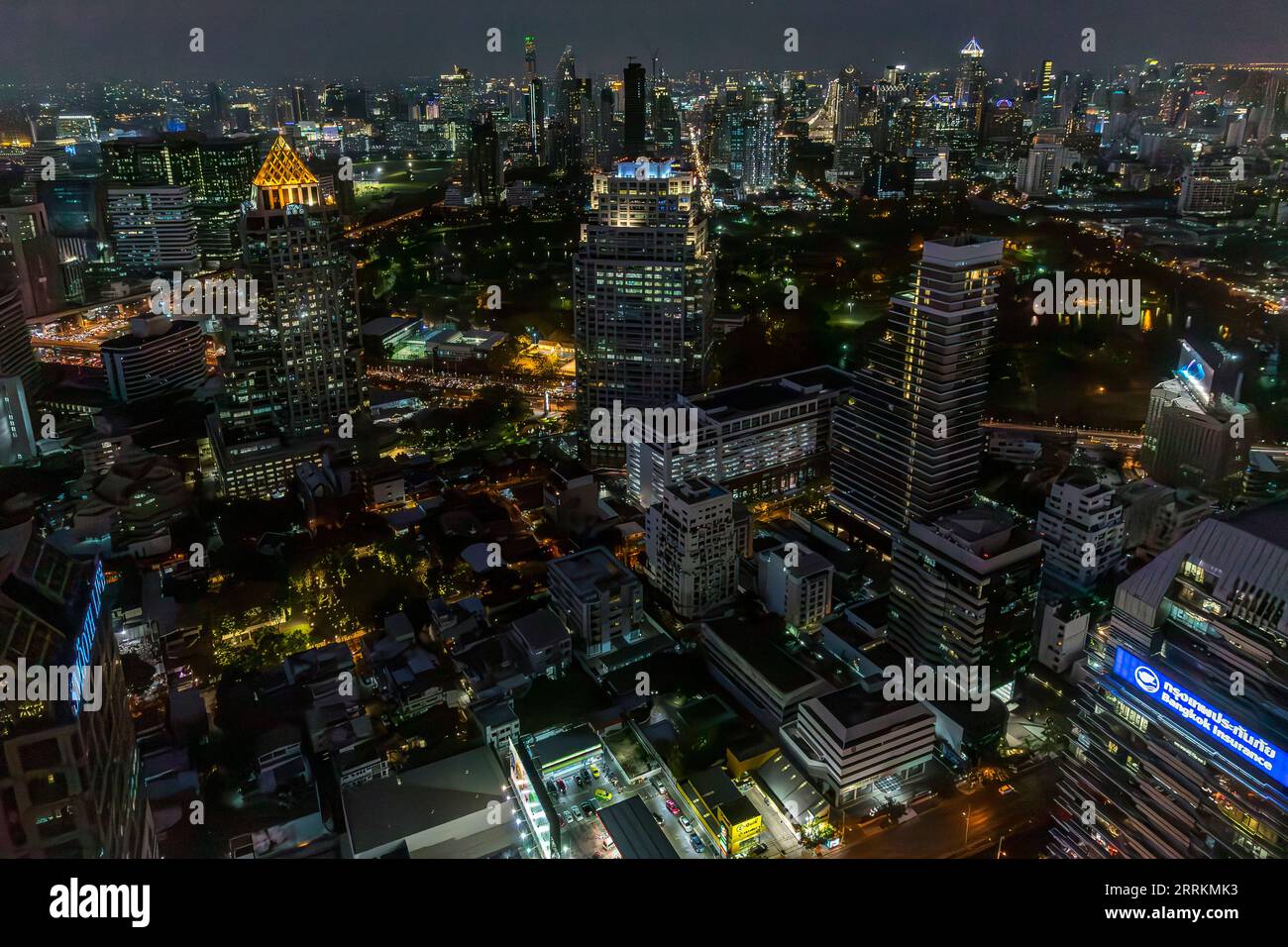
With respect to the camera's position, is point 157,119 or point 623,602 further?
point 157,119

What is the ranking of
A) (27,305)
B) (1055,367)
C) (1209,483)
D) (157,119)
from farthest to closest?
(157,119) < (27,305) < (1055,367) < (1209,483)

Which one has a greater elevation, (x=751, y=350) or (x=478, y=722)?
(x=751, y=350)

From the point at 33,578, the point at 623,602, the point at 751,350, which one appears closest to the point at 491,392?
the point at 751,350

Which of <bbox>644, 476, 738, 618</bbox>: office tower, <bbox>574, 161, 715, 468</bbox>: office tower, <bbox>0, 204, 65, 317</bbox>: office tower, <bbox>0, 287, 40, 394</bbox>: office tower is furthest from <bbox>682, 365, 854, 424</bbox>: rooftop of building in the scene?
<bbox>0, 204, 65, 317</bbox>: office tower

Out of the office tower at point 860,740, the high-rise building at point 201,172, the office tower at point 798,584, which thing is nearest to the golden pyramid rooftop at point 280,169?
the office tower at point 798,584

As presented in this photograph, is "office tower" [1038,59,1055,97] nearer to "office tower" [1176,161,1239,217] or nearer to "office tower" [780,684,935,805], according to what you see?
"office tower" [1176,161,1239,217]
